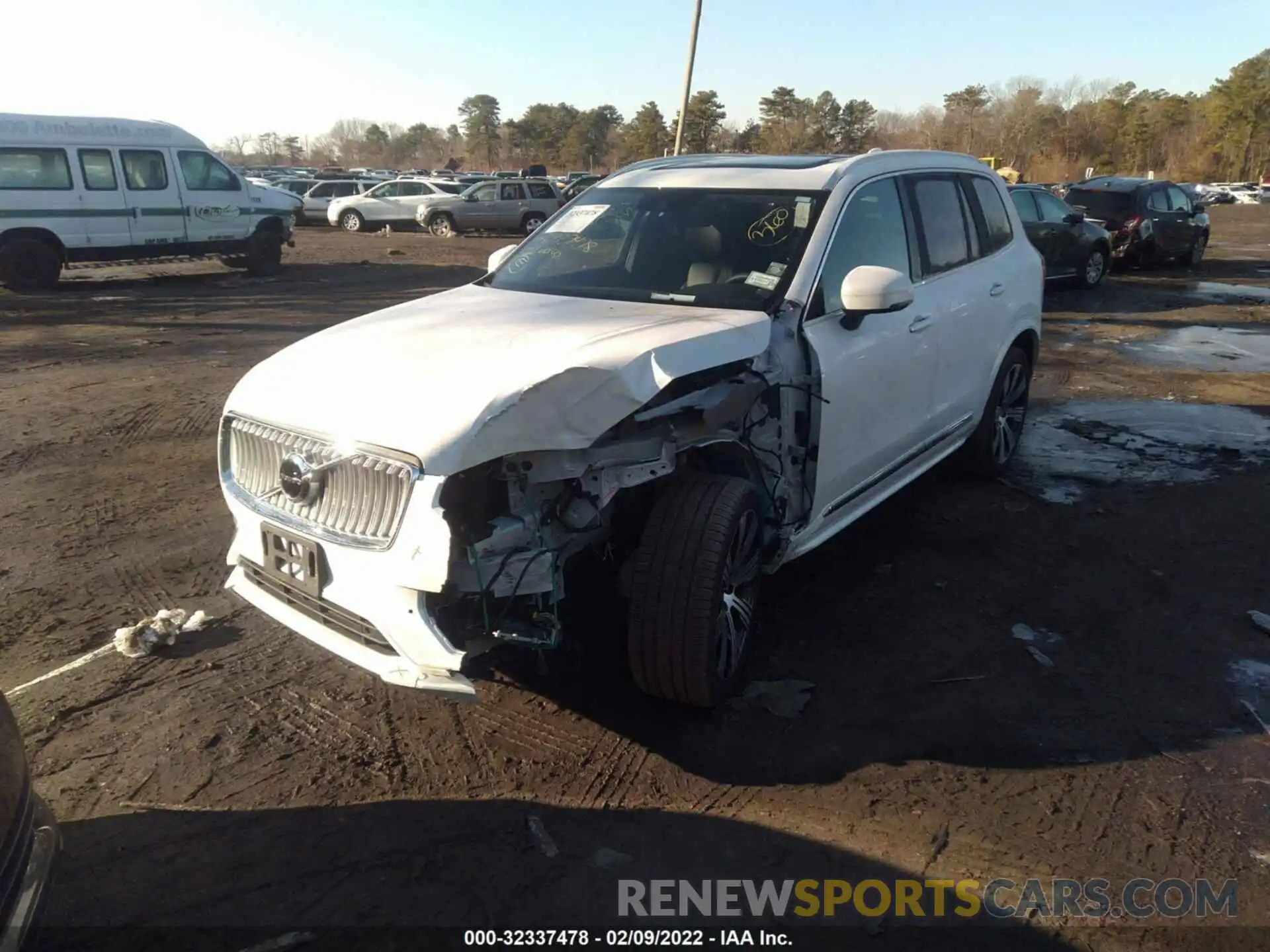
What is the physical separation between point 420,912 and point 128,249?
50.8 ft

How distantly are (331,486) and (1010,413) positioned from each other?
4.64 metres

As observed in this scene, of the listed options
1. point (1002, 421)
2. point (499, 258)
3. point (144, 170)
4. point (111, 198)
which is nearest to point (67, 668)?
point (499, 258)

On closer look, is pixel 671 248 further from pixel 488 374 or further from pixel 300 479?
pixel 300 479

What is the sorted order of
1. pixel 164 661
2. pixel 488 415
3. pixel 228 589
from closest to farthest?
pixel 488 415 → pixel 228 589 → pixel 164 661

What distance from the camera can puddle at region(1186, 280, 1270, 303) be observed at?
1549cm

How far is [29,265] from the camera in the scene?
1438 cm

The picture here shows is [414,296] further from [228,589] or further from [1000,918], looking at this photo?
[1000,918]

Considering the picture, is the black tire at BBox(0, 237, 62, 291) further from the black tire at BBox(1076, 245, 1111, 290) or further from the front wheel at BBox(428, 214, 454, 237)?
the black tire at BBox(1076, 245, 1111, 290)

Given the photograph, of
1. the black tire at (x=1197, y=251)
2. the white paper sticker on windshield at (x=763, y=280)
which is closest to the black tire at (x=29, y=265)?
the white paper sticker on windshield at (x=763, y=280)

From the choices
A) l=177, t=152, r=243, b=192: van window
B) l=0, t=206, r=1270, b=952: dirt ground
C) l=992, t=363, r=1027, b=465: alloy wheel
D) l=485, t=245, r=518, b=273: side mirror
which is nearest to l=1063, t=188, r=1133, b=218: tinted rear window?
l=992, t=363, r=1027, b=465: alloy wheel

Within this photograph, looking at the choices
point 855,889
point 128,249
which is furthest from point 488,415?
point 128,249

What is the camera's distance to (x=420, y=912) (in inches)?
101

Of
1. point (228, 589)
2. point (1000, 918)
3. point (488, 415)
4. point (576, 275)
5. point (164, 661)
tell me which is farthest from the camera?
point (576, 275)

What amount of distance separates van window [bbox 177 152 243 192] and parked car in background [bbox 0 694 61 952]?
15794 mm
